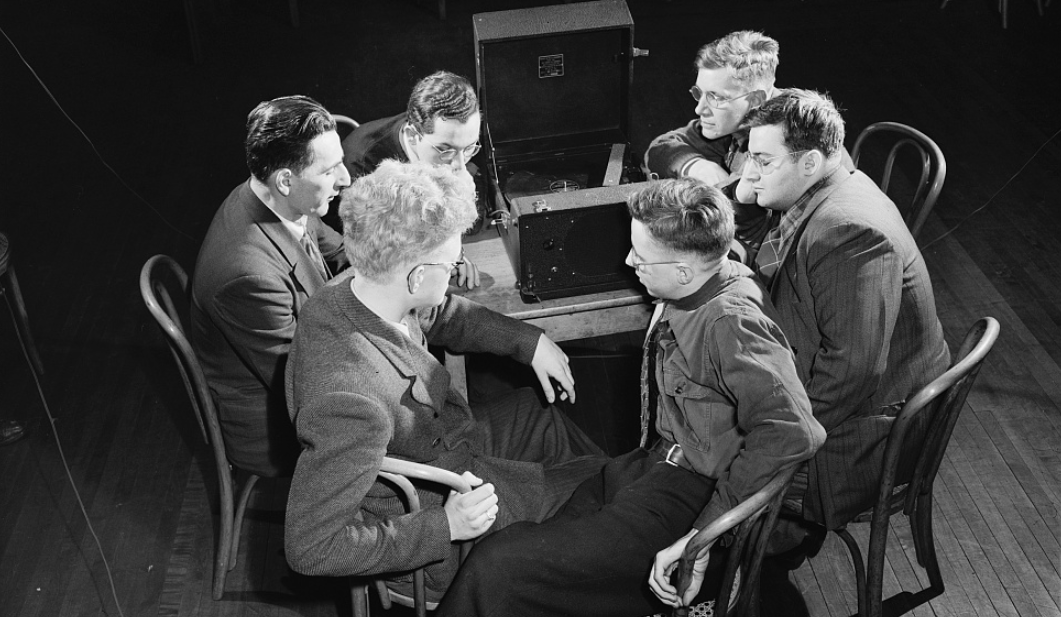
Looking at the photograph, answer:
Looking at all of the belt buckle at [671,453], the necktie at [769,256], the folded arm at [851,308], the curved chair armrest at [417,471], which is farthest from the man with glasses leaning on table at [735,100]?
the curved chair armrest at [417,471]

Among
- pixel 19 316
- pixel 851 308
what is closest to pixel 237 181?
pixel 19 316

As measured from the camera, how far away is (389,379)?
2.07m

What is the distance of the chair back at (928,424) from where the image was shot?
2150 mm

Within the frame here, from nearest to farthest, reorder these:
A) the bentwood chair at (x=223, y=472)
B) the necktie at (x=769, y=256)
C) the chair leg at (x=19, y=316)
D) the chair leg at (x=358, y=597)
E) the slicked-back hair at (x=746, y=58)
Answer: the bentwood chair at (x=223, y=472)
the chair leg at (x=358, y=597)
the necktie at (x=769, y=256)
the slicked-back hair at (x=746, y=58)
the chair leg at (x=19, y=316)

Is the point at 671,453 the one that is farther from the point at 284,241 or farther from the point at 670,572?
the point at 284,241

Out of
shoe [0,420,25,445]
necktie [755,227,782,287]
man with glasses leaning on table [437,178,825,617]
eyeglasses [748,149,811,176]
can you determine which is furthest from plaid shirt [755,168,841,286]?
shoe [0,420,25,445]

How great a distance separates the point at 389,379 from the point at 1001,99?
14.5ft

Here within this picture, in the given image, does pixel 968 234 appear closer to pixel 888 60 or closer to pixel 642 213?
pixel 888 60

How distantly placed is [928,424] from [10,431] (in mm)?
2757

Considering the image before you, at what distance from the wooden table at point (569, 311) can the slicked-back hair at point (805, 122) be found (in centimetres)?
52

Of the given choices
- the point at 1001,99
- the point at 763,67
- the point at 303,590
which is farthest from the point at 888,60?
the point at 303,590

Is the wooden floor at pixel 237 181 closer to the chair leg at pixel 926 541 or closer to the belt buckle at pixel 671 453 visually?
the chair leg at pixel 926 541

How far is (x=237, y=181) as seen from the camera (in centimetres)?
492

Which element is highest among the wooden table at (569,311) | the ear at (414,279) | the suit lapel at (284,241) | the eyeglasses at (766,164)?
the ear at (414,279)
